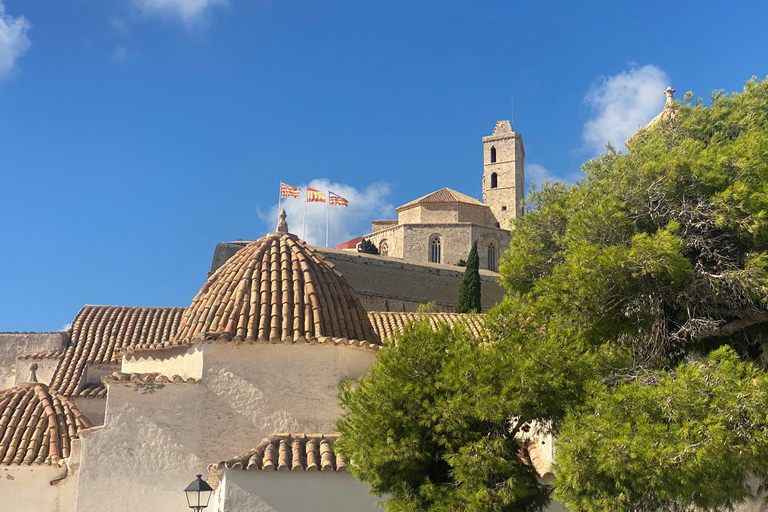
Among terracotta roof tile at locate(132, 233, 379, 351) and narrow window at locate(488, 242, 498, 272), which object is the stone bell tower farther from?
terracotta roof tile at locate(132, 233, 379, 351)

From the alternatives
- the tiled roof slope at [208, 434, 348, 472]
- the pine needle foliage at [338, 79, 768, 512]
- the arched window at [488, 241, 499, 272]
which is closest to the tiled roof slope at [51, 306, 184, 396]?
the tiled roof slope at [208, 434, 348, 472]

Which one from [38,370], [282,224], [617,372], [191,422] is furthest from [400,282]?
[617,372]

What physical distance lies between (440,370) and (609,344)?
2.10m

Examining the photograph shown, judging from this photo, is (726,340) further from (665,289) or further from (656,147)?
(656,147)

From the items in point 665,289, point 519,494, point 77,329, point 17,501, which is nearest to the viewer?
point 519,494

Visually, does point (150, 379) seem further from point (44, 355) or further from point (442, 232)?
point (442, 232)

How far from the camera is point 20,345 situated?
2017cm

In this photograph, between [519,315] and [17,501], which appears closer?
[519,315]

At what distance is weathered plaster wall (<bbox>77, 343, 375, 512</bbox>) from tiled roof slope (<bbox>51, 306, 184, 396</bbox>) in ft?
21.0

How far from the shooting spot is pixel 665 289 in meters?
9.52

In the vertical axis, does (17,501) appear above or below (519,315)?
below

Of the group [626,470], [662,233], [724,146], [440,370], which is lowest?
[626,470]

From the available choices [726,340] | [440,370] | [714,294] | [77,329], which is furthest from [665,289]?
[77,329]

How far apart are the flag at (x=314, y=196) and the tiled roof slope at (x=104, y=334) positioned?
31.7 meters
